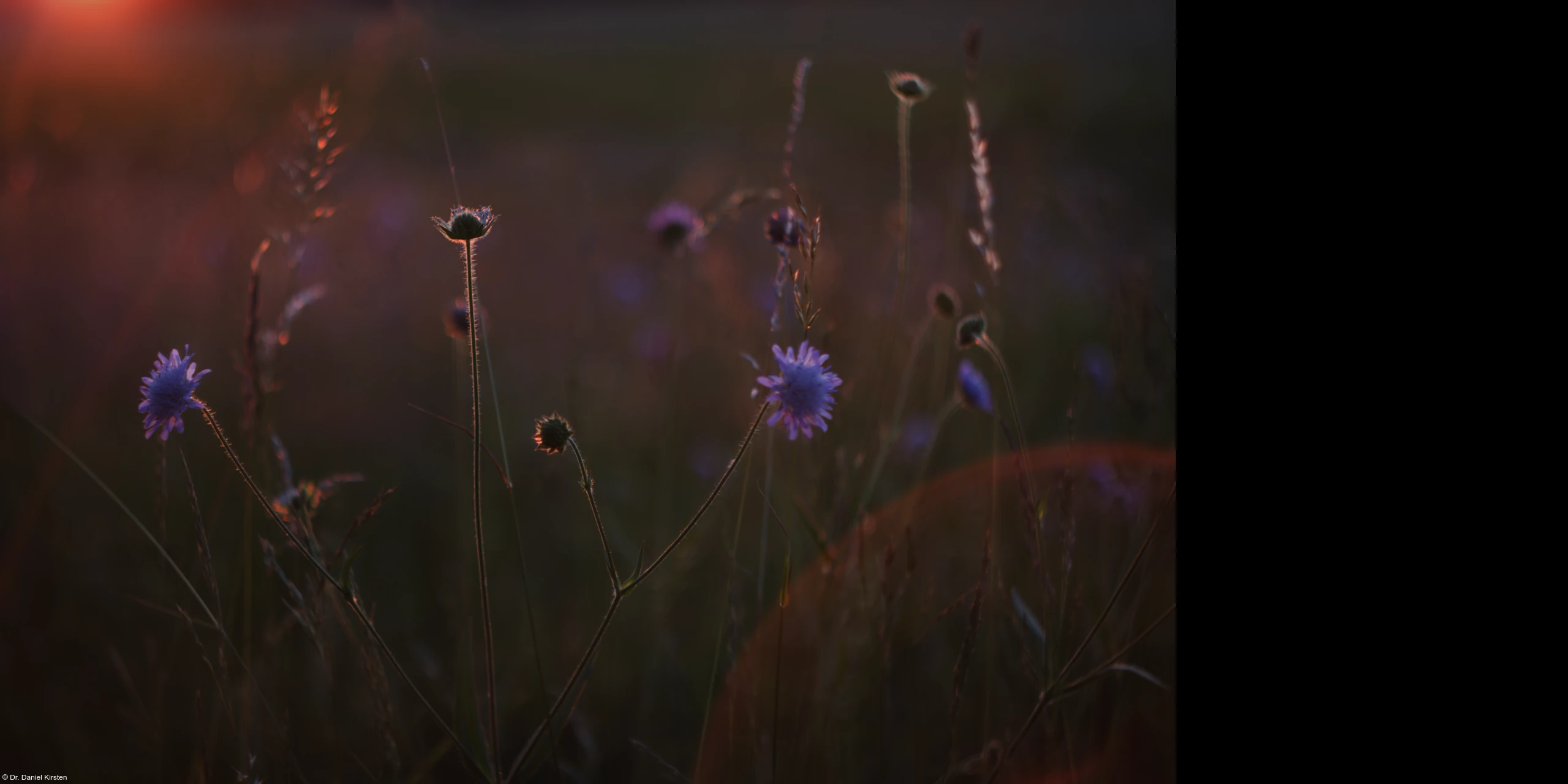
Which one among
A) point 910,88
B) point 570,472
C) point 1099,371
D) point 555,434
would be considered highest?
point 910,88

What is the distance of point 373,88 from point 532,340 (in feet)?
3.86

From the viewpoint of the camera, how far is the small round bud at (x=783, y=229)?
1097 mm

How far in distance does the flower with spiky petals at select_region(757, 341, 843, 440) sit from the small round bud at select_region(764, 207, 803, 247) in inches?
11.6

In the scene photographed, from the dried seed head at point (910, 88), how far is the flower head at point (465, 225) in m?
0.61

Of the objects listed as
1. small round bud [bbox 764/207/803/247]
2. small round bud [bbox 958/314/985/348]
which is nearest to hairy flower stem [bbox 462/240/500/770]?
small round bud [bbox 764/207/803/247]

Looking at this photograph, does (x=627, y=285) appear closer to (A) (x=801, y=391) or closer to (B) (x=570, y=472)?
(B) (x=570, y=472)

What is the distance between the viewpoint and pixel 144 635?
1.35m

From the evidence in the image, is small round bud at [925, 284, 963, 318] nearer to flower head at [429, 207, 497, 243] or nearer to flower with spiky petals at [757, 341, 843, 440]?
flower with spiky petals at [757, 341, 843, 440]

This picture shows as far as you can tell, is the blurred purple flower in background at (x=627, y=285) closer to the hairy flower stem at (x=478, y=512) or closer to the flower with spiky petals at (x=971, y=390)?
the flower with spiky petals at (x=971, y=390)

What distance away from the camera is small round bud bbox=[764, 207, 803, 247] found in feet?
3.60

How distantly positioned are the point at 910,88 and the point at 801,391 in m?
0.55

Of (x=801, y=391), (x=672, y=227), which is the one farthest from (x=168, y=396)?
(x=672, y=227)

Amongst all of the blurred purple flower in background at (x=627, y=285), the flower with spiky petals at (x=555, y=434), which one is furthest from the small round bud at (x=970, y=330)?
the blurred purple flower in background at (x=627, y=285)

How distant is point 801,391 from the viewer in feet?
2.67
